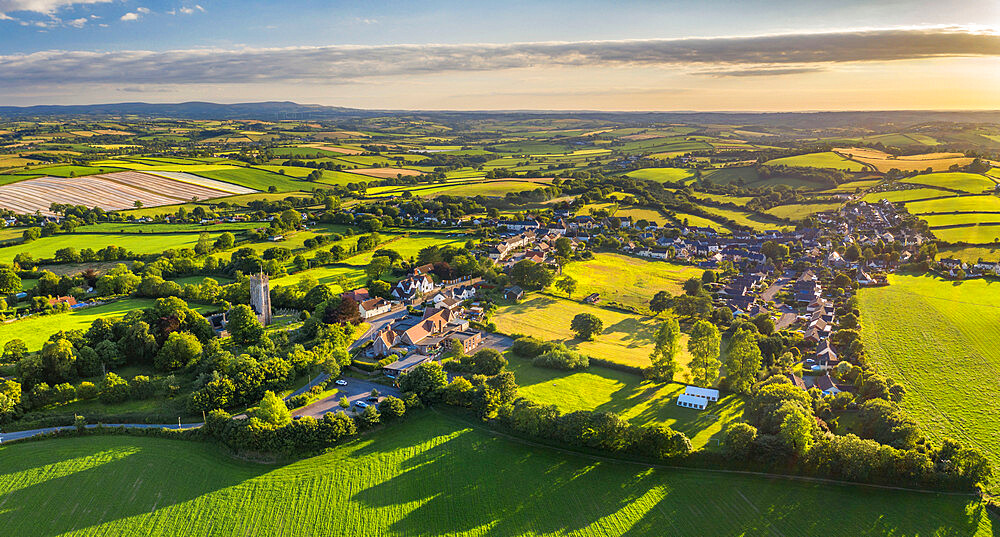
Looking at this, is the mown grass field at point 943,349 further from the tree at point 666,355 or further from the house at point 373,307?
the house at point 373,307

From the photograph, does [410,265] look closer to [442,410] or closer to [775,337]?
[442,410]

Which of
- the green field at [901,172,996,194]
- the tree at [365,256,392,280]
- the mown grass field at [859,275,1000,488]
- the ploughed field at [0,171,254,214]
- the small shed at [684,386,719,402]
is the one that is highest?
the ploughed field at [0,171,254,214]

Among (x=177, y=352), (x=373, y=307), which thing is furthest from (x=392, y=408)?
(x=373, y=307)

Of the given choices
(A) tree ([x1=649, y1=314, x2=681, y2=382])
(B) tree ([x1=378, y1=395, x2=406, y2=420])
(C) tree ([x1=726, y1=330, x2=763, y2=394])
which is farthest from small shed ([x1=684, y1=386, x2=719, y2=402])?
(B) tree ([x1=378, y1=395, x2=406, y2=420])

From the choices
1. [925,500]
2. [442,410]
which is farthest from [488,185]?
[925,500]

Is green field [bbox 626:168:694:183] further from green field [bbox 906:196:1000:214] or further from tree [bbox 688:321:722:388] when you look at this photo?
tree [bbox 688:321:722:388]

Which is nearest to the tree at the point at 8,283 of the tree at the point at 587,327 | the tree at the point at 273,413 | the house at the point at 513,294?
the tree at the point at 273,413
